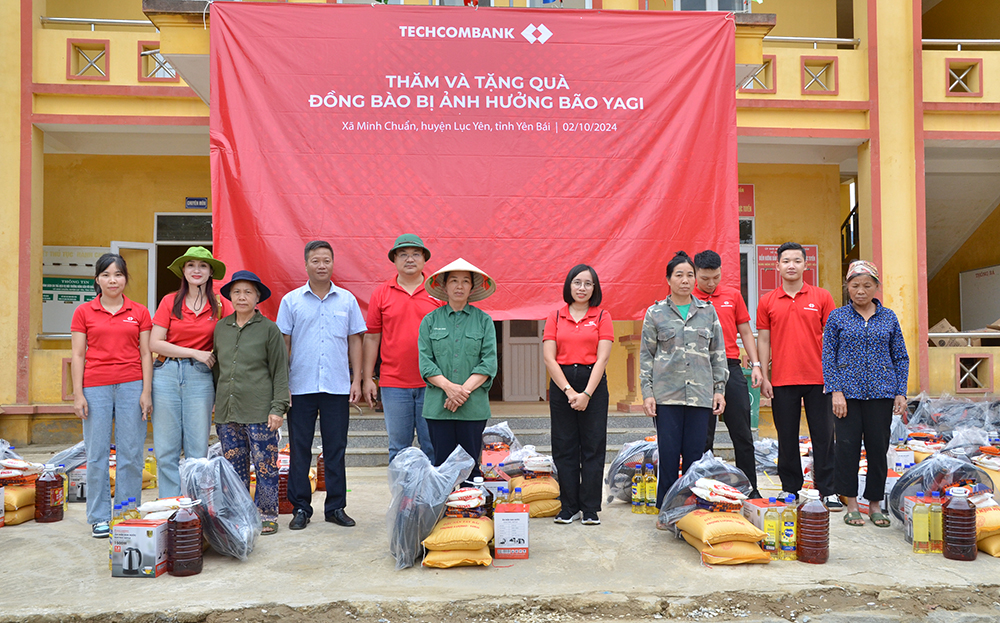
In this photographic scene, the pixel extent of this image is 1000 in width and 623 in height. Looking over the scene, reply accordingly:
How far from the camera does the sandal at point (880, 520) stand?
14.7 ft

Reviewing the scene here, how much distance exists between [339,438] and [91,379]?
1.47m

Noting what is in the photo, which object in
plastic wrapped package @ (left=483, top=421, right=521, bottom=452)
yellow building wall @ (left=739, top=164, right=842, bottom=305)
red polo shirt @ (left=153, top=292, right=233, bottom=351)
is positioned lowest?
plastic wrapped package @ (left=483, top=421, right=521, bottom=452)

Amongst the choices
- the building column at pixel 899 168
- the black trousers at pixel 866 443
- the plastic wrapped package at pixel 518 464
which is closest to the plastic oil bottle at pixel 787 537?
the black trousers at pixel 866 443

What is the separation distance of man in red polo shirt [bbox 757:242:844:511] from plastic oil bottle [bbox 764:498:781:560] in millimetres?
1019

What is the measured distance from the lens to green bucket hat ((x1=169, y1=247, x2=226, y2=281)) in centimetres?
434

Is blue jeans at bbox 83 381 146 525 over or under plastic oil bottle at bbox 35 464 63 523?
over

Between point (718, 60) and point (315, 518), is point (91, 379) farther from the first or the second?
point (718, 60)

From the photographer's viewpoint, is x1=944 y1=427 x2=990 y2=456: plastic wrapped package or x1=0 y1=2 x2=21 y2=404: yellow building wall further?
x1=0 y1=2 x2=21 y2=404: yellow building wall

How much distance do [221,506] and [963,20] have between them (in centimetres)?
1278

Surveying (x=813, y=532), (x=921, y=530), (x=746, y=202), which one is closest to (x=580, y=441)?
(x=813, y=532)

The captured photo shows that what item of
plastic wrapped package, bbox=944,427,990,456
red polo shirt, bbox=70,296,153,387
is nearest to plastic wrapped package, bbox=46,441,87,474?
red polo shirt, bbox=70,296,153,387

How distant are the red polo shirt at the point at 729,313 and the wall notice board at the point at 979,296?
26.0ft

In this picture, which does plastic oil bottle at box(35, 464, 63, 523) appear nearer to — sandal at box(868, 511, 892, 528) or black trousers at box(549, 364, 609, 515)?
black trousers at box(549, 364, 609, 515)

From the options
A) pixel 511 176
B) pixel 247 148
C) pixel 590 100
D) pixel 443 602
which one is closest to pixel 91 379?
pixel 247 148
